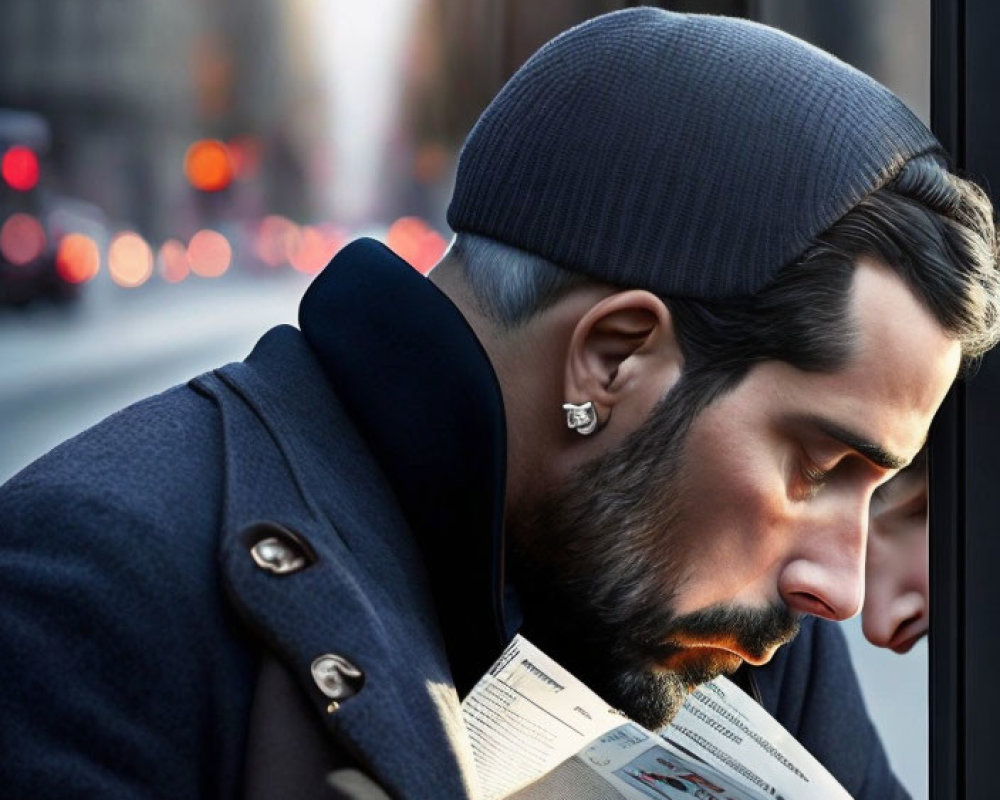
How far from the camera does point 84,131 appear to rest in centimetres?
1574

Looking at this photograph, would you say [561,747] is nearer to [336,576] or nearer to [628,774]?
[628,774]

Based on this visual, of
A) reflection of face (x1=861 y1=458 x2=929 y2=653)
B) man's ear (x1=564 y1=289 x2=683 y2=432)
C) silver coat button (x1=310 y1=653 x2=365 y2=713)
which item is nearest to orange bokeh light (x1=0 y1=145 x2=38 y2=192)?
reflection of face (x1=861 y1=458 x2=929 y2=653)

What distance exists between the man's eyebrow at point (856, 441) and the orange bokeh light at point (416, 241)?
13.2m

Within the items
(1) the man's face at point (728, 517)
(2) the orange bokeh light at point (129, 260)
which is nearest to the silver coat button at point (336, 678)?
(1) the man's face at point (728, 517)

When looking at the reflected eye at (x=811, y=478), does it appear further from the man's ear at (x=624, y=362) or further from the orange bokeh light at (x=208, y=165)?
the orange bokeh light at (x=208, y=165)

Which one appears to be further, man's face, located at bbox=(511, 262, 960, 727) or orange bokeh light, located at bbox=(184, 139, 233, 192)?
orange bokeh light, located at bbox=(184, 139, 233, 192)

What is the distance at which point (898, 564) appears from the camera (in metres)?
1.97

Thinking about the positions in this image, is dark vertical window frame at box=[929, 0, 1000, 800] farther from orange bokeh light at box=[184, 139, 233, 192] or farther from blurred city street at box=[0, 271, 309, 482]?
orange bokeh light at box=[184, 139, 233, 192]

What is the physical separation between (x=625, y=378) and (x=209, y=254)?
16927mm

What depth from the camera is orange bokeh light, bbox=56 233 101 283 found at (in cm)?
1204

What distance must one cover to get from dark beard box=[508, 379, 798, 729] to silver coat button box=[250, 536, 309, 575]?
0.38 m

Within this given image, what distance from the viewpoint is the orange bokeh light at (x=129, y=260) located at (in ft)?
47.8

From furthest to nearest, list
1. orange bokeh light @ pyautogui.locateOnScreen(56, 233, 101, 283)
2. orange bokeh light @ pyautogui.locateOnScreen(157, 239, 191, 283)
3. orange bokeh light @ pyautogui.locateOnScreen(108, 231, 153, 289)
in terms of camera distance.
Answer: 1. orange bokeh light @ pyautogui.locateOnScreen(157, 239, 191, 283)
2. orange bokeh light @ pyautogui.locateOnScreen(108, 231, 153, 289)
3. orange bokeh light @ pyautogui.locateOnScreen(56, 233, 101, 283)

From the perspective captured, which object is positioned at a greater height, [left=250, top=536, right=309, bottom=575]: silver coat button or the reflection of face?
[left=250, top=536, right=309, bottom=575]: silver coat button
